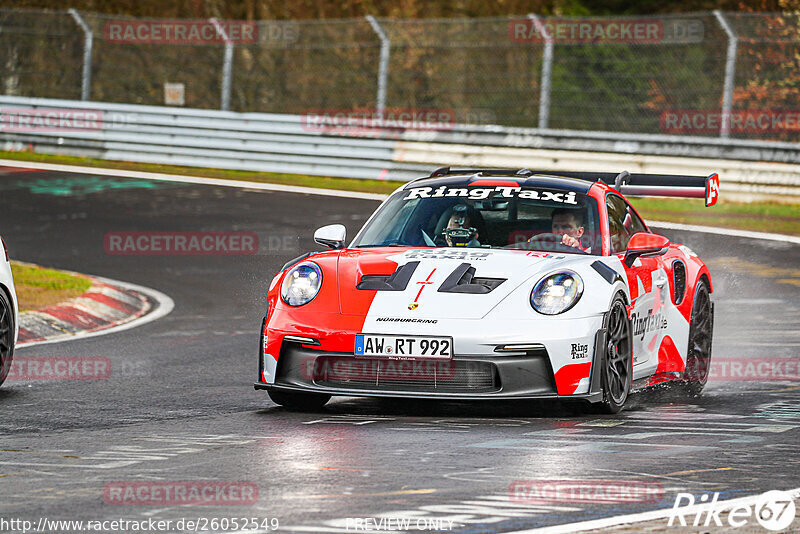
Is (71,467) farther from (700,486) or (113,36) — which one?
(113,36)

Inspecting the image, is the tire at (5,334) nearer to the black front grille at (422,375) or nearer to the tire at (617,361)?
the black front grille at (422,375)

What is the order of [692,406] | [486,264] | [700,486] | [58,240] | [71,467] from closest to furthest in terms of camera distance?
[700,486]
[71,467]
[486,264]
[692,406]
[58,240]

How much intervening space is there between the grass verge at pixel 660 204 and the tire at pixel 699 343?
9.25 metres

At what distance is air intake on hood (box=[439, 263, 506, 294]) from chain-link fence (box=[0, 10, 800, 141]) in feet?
44.7

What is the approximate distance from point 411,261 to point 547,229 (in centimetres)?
109

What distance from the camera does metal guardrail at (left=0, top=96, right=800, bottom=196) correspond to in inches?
824

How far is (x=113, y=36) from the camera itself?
27359 millimetres

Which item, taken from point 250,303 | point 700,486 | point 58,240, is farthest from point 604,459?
point 58,240

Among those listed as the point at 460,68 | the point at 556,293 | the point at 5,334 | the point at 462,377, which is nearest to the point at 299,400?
the point at 462,377

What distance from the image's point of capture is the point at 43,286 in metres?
14.1

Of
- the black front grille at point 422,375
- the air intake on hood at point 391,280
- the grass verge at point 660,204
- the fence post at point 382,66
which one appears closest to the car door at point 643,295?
the black front grille at point 422,375

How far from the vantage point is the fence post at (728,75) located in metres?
20.8

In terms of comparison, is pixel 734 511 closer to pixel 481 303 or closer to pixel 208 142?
pixel 481 303

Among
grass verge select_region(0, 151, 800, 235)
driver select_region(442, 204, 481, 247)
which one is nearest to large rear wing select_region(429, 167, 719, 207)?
driver select_region(442, 204, 481, 247)
